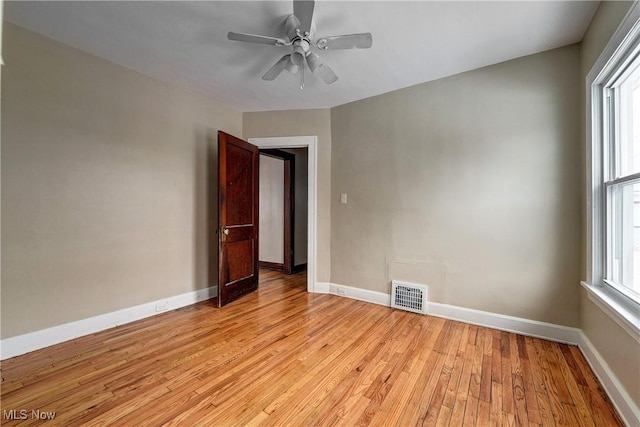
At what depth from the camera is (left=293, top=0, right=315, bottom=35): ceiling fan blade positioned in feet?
6.23

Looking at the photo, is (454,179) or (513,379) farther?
(454,179)

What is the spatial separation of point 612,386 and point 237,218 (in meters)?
3.56

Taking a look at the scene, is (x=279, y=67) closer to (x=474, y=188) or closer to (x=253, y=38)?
(x=253, y=38)

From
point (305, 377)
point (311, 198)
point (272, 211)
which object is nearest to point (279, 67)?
point (311, 198)

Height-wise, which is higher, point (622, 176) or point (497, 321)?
point (622, 176)

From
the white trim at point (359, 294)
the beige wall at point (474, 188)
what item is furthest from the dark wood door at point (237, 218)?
the beige wall at point (474, 188)

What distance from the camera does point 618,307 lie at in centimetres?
187

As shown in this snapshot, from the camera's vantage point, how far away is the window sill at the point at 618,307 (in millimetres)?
1680

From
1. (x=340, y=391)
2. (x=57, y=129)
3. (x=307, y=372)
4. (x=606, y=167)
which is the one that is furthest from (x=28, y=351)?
(x=606, y=167)

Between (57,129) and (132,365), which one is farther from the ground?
(57,129)

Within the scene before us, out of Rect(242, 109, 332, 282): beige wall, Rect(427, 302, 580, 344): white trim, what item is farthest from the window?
Rect(242, 109, 332, 282): beige wall

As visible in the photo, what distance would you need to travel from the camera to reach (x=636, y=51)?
1.78 m

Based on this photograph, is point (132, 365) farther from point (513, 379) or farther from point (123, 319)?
point (513, 379)

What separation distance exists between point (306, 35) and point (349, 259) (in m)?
2.53
